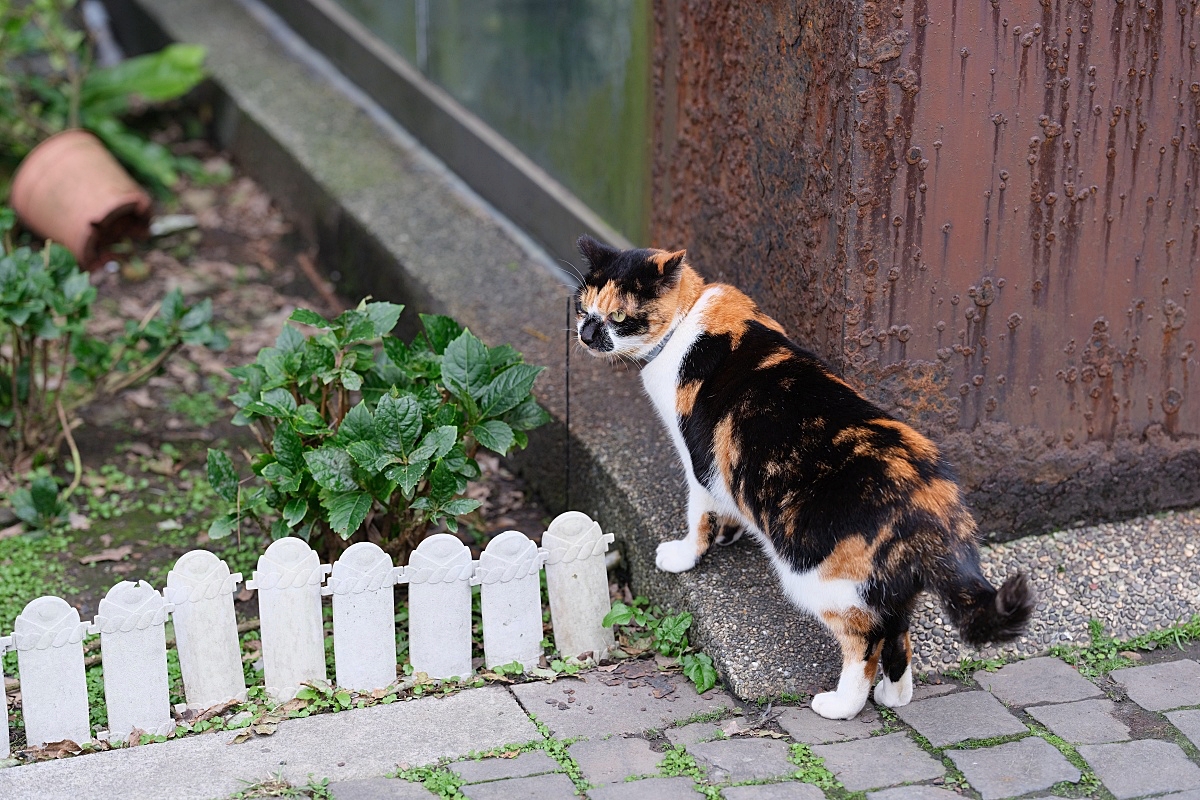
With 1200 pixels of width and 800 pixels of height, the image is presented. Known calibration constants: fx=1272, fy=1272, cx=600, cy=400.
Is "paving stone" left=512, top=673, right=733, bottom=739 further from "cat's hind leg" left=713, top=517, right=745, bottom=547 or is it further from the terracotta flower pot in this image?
the terracotta flower pot

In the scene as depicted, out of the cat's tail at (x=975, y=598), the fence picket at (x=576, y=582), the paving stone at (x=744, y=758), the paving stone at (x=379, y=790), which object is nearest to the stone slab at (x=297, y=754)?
the paving stone at (x=379, y=790)

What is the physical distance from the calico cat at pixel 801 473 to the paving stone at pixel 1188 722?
Result: 0.61m

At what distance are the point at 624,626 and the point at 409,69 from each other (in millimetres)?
3830

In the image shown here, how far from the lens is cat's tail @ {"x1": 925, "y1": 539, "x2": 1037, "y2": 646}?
270 cm

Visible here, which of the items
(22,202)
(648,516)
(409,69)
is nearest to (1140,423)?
(648,516)

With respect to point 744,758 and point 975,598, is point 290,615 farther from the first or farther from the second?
point 975,598

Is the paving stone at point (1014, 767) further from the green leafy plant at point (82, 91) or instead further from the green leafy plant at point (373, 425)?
the green leafy plant at point (82, 91)

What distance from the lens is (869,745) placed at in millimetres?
2977

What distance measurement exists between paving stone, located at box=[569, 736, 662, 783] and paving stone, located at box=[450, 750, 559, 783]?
75mm

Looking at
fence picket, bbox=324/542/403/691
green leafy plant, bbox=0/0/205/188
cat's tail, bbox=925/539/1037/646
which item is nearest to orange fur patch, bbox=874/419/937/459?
cat's tail, bbox=925/539/1037/646

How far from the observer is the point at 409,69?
6.48 metres

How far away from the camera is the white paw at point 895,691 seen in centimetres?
Answer: 309

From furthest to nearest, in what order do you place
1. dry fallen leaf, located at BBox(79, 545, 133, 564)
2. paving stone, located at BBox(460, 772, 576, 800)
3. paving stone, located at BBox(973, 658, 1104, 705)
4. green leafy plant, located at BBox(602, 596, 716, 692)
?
dry fallen leaf, located at BBox(79, 545, 133, 564) → green leafy plant, located at BBox(602, 596, 716, 692) → paving stone, located at BBox(973, 658, 1104, 705) → paving stone, located at BBox(460, 772, 576, 800)

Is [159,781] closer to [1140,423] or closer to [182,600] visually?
[182,600]
